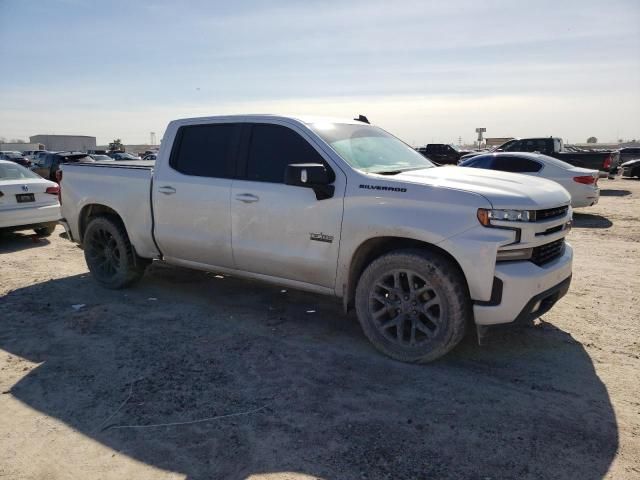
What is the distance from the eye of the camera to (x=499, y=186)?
387 cm

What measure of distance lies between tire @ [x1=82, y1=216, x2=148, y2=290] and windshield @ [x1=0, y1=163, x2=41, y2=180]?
4.00 m

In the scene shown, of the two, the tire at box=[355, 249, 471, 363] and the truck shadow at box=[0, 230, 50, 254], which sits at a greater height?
the tire at box=[355, 249, 471, 363]

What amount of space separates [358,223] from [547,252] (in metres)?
→ 1.49

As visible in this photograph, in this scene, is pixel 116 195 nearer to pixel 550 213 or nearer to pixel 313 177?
pixel 313 177

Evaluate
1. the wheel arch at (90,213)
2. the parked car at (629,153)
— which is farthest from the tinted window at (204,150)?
the parked car at (629,153)

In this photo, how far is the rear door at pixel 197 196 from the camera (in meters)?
4.97

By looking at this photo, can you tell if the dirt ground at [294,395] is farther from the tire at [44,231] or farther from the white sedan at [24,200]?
the tire at [44,231]

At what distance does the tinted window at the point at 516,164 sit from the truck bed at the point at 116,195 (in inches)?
326

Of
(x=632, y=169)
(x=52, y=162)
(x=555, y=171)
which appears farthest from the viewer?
(x=632, y=169)

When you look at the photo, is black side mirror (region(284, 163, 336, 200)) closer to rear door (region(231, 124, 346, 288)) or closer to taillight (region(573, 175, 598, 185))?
rear door (region(231, 124, 346, 288))

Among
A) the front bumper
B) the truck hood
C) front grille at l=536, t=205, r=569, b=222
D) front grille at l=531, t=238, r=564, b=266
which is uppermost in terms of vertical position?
the truck hood

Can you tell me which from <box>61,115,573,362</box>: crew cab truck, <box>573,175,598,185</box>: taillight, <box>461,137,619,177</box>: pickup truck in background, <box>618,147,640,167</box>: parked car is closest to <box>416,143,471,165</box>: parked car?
<box>461,137,619,177</box>: pickup truck in background

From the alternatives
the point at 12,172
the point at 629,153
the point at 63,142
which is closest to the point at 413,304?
the point at 12,172

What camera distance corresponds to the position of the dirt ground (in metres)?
2.80
